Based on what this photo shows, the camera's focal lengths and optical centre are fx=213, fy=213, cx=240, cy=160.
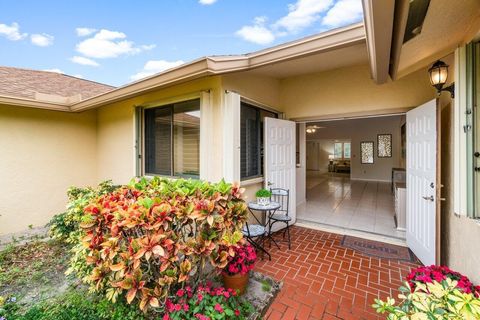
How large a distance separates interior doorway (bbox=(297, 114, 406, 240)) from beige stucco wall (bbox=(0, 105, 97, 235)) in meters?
5.56

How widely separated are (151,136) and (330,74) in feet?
12.3

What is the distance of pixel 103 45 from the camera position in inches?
408

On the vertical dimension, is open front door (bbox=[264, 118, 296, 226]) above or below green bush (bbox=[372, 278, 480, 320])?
above

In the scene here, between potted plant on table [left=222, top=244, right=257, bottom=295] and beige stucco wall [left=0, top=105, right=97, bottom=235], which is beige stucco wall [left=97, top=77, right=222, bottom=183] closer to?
beige stucco wall [left=0, top=105, right=97, bottom=235]

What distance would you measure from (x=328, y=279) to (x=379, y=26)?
8.71 ft

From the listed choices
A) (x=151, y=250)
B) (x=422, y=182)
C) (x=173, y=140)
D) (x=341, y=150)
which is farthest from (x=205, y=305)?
(x=341, y=150)

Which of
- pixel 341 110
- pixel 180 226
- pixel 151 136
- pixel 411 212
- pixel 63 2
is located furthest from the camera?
pixel 63 2

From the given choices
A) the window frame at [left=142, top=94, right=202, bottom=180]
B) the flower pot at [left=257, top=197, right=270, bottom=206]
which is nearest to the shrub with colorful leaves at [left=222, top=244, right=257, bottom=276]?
the flower pot at [left=257, top=197, right=270, bottom=206]

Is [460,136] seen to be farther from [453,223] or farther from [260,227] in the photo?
[260,227]

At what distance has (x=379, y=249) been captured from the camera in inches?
134

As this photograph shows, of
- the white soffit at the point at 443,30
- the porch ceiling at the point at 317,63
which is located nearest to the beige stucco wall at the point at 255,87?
the porch ceiling at the point at 317,63

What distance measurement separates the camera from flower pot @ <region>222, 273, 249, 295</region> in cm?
221

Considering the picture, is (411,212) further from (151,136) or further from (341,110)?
(151,136)

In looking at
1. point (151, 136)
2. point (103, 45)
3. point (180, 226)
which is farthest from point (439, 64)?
point (103, 45)
